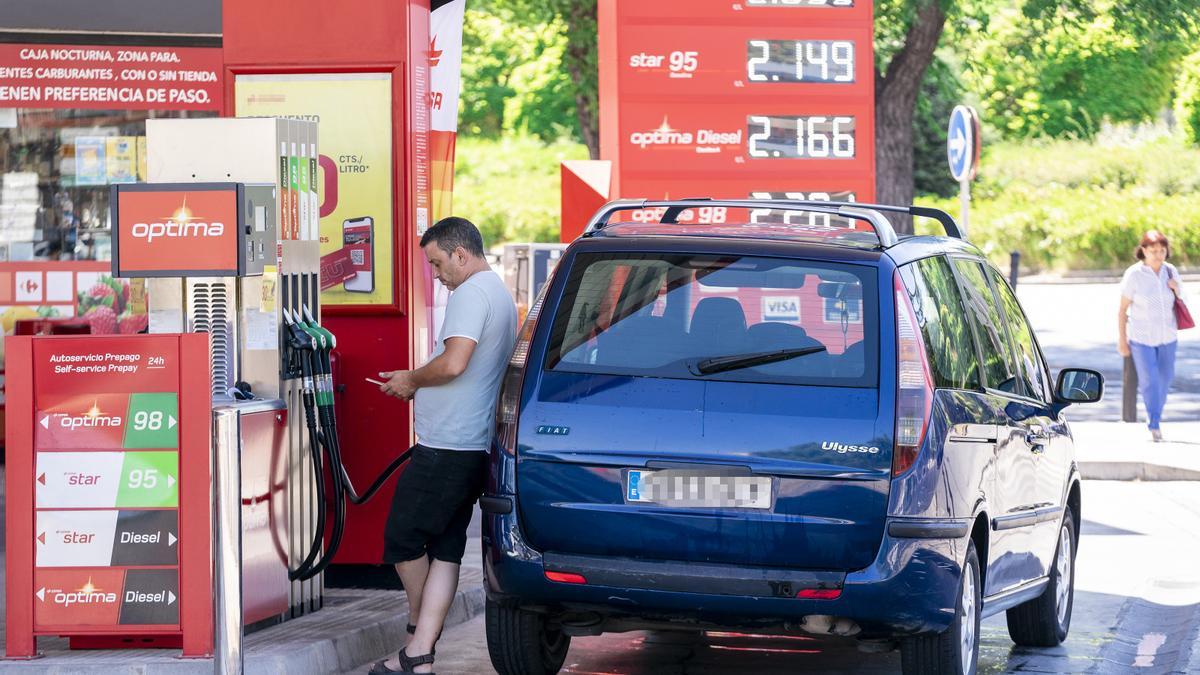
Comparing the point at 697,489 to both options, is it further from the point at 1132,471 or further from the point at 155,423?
the point at 1132,471

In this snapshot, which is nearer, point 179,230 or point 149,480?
point 149,480

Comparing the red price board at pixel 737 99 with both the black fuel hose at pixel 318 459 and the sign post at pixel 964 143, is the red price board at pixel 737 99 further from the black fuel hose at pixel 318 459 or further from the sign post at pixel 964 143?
the black fuel hose at pixel 318 459

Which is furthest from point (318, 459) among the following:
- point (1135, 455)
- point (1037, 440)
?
point (1135, 455)

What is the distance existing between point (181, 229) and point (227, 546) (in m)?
1.21

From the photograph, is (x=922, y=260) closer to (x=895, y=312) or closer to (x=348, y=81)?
(x=895, y=312)

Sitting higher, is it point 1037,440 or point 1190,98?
point 1190,98

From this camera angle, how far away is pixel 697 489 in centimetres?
637

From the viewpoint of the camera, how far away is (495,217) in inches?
2019

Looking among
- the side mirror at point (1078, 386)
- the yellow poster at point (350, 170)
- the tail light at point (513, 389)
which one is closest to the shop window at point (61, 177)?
the yellow poster at point (350, 170)

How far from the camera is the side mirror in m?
8.35

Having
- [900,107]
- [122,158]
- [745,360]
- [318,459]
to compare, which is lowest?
[318,459]

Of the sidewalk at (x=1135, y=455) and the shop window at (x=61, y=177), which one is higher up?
the shop window at (x=61, y=177)

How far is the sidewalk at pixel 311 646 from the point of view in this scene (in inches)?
269

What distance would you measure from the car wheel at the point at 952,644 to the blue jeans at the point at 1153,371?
10.4m
